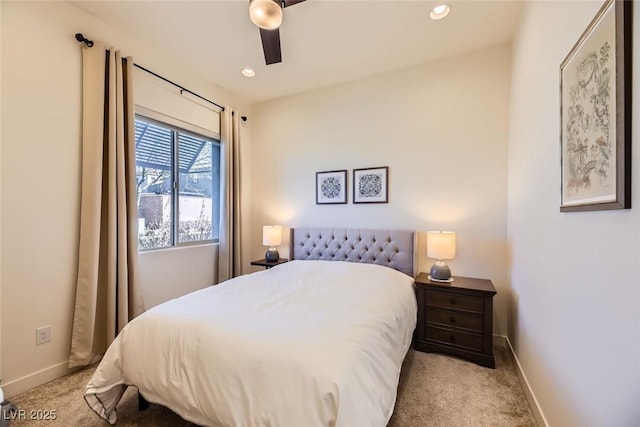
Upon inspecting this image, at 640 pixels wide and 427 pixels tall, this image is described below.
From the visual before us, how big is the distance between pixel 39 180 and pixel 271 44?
6.62 ft

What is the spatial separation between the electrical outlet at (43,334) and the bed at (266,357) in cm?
A: 93

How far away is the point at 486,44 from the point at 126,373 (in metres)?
3.98

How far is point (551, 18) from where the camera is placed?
1.55m

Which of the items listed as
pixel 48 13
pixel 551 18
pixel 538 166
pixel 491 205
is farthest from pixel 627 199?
pixel 48 13

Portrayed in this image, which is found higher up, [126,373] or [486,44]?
[486,44]

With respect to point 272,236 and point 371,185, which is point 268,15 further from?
point 272,236

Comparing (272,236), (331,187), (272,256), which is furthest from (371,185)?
(272,256)

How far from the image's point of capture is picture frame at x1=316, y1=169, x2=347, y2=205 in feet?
11.1

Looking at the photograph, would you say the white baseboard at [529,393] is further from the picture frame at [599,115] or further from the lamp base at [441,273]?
the picture frame at [599,115]

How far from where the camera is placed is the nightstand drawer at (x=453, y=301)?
7.62 ft

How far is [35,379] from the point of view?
6.52ft

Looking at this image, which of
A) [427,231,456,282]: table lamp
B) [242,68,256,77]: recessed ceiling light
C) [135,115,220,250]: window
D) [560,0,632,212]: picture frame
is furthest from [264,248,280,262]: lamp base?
[560,0,632,212]: picture frame

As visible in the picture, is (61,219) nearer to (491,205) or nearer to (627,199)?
(627,199)

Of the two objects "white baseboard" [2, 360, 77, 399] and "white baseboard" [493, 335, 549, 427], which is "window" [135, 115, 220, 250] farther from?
"white baseboard" [493, 335, 549, 427]
